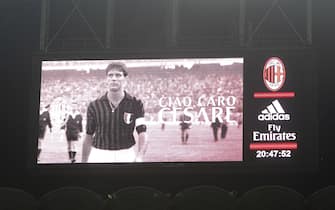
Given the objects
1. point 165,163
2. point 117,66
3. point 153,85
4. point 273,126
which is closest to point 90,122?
point 117,66

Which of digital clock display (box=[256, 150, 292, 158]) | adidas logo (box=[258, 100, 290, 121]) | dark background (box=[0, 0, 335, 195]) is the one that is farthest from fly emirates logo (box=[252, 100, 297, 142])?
dark background (box=[0, 0, 335, 195])

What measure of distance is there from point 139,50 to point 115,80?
418 millimetres

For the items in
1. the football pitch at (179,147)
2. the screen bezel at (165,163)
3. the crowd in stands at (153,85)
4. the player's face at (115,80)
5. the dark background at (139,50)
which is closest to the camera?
the screen bezel at (165,163)

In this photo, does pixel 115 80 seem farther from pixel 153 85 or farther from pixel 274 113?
pixel 274 113

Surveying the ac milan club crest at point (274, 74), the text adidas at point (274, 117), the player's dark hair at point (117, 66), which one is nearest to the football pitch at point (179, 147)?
the text adidas at point (274, 117)

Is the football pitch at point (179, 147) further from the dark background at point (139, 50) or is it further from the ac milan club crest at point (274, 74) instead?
the ac milan club crest at point (274, 74)

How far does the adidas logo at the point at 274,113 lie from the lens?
6.08m

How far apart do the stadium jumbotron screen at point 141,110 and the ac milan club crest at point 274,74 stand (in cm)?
27

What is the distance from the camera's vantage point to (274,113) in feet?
20.0

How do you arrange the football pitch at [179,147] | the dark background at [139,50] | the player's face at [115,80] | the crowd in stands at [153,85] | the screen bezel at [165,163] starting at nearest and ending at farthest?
1. the screen bezel at [165,163]
2. the football pitch at [179,147]
3. the crowd in stands at [153,85]
4. the player's face at [115,80]
5. the dark background at [139,50]

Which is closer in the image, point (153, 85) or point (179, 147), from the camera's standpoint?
point (179, 147)

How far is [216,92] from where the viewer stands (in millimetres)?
6242
